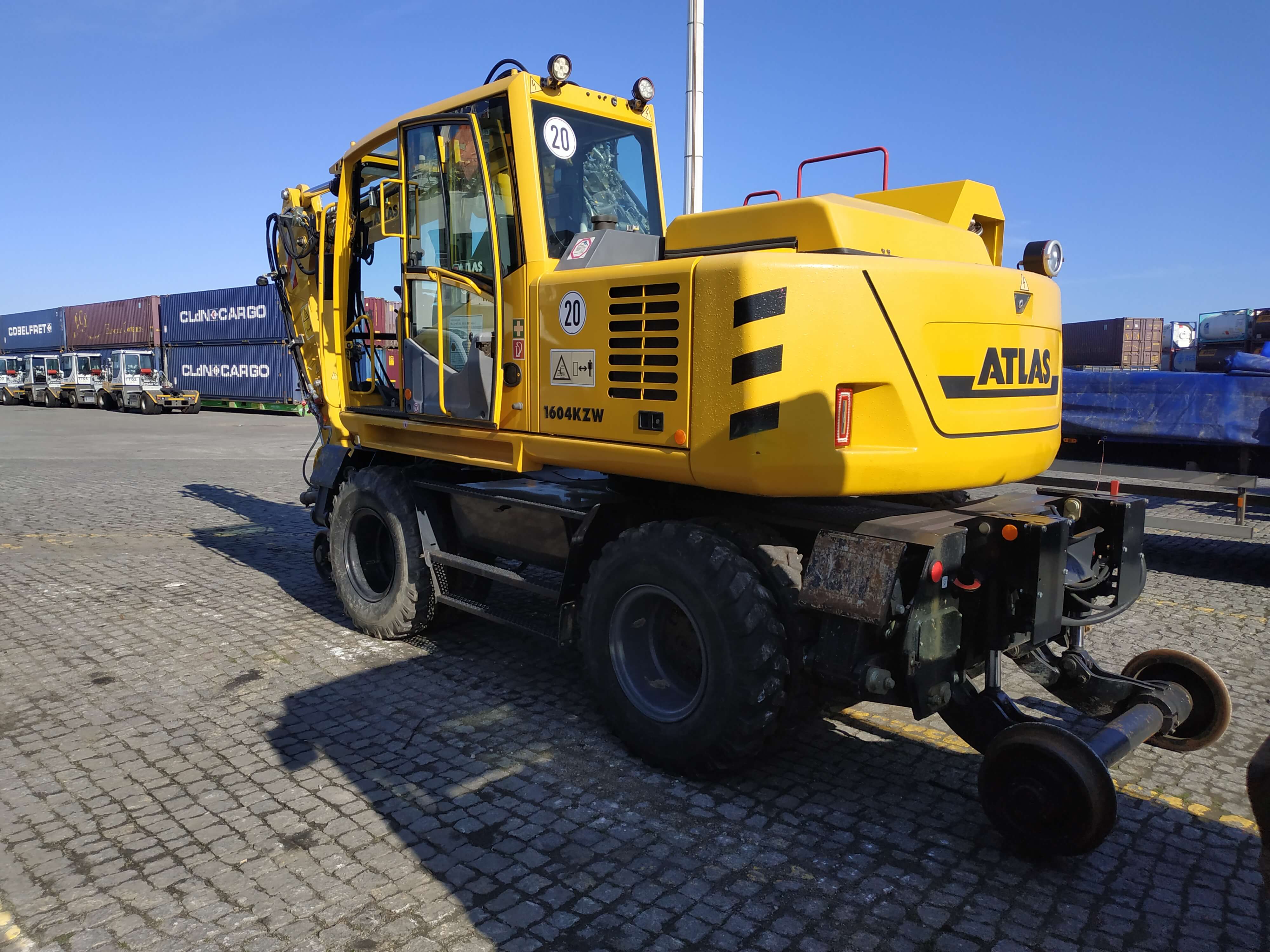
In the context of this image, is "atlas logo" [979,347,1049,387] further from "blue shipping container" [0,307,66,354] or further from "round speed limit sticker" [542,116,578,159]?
"blue shipping container" [0,307,66,354]

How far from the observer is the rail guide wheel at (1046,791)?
9.98 ft

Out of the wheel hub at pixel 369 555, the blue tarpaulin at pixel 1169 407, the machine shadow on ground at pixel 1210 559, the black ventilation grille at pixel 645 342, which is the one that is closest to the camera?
the black ventilation grille at pixel 645 342

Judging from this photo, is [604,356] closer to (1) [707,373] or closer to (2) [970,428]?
(1) [707,373]

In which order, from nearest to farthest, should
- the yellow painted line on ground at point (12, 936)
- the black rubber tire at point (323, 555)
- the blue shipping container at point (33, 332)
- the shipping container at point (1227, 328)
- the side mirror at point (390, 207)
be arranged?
the yellow painted line on ground at point (12, 936) → the side mirror at point (390, 207) → the black rubber tire at point (323, 555) → the shipping container at point (1227, 328) → the blue shipping container at point (33, 332)

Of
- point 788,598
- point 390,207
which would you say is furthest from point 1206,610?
point 390,207

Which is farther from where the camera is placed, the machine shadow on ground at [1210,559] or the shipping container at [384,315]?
the machine shadow on ground at [1210,559]

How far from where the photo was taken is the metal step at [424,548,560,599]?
481cm

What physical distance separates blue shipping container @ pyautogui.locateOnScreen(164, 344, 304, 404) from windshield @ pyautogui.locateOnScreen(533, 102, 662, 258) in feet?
91.4

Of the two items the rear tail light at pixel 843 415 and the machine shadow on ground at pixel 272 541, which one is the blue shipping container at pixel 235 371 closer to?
the machine shadow on ground at pixel 272 541

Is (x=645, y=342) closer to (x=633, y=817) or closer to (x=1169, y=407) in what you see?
(x=633, y=817)

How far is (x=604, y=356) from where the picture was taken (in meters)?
4.05

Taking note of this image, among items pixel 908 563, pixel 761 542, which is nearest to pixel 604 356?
pixel 761 542

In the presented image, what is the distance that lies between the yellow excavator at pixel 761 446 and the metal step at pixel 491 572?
3 centimetres

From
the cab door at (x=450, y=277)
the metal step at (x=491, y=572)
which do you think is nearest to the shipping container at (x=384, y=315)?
the cab door at (x=450, y=277)
